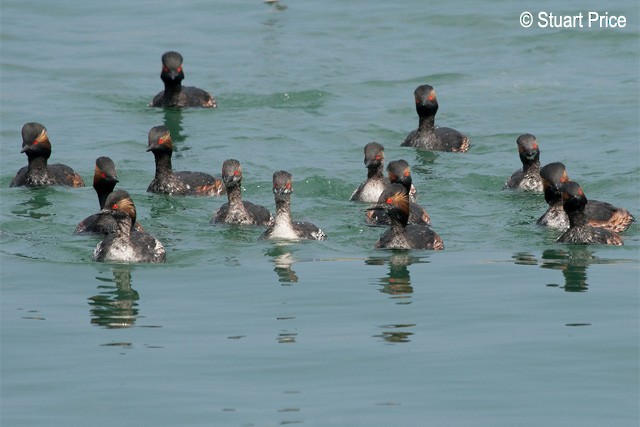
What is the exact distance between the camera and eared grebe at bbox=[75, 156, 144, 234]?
21.4 metres

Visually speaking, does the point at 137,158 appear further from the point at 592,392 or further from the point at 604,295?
the point at 592,392

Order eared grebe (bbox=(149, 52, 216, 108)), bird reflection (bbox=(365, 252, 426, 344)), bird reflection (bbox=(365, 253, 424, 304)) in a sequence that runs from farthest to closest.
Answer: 1. eared grebe (bbox=(149, 52, 216, 108))
2. bird reflection (bbox=(365, 253, 424, 304))
3. bird reflection (bbox=(365, 252, 426, 344))

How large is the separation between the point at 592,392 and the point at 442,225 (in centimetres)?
860

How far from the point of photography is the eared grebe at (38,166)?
24.8 m

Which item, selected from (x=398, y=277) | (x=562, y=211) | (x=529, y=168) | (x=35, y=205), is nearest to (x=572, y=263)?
(x=562, y=211)

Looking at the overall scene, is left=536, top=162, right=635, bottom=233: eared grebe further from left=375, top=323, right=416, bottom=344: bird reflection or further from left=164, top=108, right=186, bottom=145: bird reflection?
left=164, top=108, right=186, bottom=145: bird reflection

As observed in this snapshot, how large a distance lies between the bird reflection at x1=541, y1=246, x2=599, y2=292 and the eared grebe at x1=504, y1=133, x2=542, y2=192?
3.97m

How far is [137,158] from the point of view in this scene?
27.4m

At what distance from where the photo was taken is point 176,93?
3247 centimetres

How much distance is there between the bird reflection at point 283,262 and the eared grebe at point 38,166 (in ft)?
19.5

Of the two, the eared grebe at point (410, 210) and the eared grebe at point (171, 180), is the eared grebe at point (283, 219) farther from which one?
the eared grebe at point (171, 180)

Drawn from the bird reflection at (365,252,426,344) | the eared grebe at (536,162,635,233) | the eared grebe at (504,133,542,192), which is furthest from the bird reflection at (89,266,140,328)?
the eared grebe at (504,133,542,192)

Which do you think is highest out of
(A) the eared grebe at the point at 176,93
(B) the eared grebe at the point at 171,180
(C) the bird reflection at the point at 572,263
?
(A) the eared grebe at the point at 176,93

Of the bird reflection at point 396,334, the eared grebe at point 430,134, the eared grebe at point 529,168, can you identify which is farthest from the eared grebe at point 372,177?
the bird reflection at point 396,334
